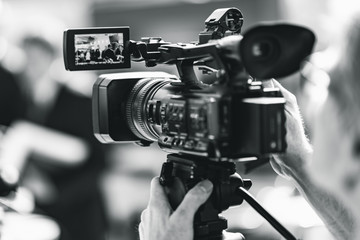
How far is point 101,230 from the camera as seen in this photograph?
3752 millimetres

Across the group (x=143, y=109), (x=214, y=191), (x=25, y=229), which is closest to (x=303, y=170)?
Answer: (x=214, y=191)

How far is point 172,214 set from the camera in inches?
69.7

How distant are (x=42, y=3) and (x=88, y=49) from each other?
13.2ft

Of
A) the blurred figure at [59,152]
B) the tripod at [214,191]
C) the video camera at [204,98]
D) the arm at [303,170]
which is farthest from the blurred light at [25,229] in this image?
the blurred figure at [59,152]

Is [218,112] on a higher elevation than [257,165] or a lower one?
higher

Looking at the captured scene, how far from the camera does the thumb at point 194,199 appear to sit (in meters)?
1.73

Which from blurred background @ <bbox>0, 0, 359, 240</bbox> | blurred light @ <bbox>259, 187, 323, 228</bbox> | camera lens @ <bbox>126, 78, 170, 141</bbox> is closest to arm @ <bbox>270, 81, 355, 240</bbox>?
camera lens @ <bbox>126, 78, 170, 141</bbox>

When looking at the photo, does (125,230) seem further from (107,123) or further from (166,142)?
(166,142)

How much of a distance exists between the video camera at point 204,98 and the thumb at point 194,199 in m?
0.03

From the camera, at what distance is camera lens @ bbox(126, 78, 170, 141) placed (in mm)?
1940

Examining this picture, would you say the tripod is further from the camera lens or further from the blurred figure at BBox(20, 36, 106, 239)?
the blurred figure at BBox(20, 36, 106, 239)

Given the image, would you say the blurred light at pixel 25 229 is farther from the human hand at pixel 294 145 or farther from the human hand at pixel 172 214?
the human hand at pixel 294 145

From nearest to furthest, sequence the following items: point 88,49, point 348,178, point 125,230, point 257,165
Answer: point 348,178 < point 257,165 < point 88,49 < point 125,230

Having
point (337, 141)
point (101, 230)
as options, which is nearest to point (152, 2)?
point (101, 230)
